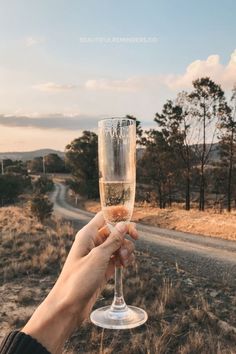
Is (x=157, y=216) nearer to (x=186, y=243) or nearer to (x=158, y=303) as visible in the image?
(x=186, y=243)

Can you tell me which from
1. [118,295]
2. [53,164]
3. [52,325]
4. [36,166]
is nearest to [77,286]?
[52,325]

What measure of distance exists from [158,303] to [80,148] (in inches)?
1963

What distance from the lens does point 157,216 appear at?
1187 inches

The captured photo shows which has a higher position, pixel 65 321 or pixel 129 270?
pixel 65 321

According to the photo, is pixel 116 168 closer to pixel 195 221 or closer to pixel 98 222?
pixel 98 222

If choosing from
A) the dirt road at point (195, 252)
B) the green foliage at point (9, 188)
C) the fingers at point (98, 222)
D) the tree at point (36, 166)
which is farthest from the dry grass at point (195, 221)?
the tree at point (36, 166)

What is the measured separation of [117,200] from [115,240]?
23 centimetres

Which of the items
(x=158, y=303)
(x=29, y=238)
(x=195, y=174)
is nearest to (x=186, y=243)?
(x=29, y=238)

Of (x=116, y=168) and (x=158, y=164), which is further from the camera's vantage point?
(x=158, y=164)

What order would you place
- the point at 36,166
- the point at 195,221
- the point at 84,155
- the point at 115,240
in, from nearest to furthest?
1. the point at 115,240
2. the point at 195,221
3. the point at 84,155
4. the point at 36,166

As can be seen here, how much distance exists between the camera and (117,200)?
7.55 feet

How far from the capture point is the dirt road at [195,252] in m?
13.6

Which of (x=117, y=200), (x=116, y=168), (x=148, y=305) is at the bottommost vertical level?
(x=148, y=305)

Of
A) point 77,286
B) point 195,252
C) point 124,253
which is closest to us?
point 77,286
